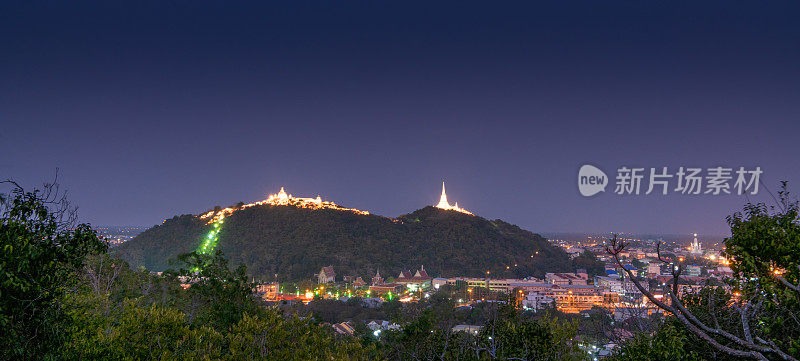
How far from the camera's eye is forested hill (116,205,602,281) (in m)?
68.6

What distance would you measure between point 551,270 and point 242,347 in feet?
249

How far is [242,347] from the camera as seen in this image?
690 cm

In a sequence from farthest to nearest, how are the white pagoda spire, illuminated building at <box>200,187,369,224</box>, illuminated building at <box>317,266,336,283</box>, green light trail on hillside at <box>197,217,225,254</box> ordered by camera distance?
the white pagoda spire → illuminated building at <box>200,187,369,224</box> → green light trail on hillside at <box>197,217,225,254</box> → illuminated building at <box>317,266,336,283</box>

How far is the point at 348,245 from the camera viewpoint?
7612cm

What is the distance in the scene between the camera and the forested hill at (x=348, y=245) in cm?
6856

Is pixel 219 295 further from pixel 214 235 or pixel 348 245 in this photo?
pixel 214 235

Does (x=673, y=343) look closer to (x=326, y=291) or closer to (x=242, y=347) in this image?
(x=242, y=347)

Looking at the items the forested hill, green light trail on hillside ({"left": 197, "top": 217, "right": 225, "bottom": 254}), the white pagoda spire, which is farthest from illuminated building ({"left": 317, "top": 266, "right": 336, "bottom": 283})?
the white pagoda spire

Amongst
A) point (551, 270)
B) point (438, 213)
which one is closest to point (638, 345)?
point (551, 270)

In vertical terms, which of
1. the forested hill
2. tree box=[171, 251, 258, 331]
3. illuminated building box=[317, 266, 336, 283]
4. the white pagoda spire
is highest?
the white pagoda spire

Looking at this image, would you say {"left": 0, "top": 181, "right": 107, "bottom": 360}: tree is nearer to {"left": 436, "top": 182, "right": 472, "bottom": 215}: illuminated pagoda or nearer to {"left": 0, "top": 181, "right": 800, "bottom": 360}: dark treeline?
{"left": 0, "top": 181, "right": 800, "bottom": 360}: dark treeline
